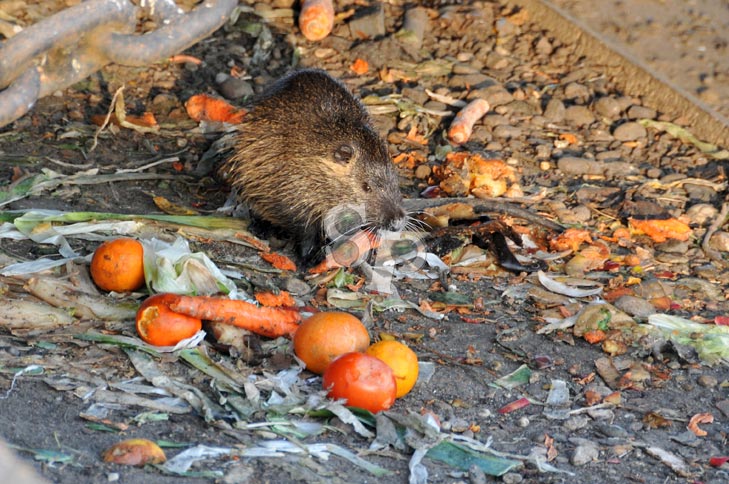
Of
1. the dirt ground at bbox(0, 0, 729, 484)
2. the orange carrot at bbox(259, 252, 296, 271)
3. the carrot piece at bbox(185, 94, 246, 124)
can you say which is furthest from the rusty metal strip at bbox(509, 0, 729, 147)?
the orange carrot at bbox(259, 252, 296, 271)

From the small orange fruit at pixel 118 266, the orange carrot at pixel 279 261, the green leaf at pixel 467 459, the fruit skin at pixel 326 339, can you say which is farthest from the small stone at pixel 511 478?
the orange carrot at pixel 279 261

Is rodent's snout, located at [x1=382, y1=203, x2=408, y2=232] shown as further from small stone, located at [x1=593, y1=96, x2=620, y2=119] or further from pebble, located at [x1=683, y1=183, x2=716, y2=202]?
small stone, located at [x1=593, y1=96, x2=620, y2=119]

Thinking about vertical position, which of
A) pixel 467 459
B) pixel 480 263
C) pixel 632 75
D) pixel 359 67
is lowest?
pixel 480 263

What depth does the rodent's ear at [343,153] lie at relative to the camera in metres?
5.82

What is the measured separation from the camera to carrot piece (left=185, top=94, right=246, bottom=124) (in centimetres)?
690

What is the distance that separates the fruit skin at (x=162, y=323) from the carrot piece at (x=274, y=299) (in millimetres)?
602

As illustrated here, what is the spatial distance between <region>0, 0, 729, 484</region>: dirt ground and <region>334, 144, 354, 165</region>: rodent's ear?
25.1 inches

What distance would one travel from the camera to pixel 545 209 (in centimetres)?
629

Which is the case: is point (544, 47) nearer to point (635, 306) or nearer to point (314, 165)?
point (314, 165)

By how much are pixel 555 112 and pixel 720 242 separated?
175cm

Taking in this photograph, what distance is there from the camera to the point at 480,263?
5613mm

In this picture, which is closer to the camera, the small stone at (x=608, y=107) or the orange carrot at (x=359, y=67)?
the small stone at (x=608, y=107)

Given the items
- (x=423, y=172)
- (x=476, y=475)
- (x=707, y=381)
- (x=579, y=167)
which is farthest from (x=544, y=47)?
(x=476, y=475)

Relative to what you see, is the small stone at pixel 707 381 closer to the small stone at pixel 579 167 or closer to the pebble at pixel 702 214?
the pebble at pixel 702 214
